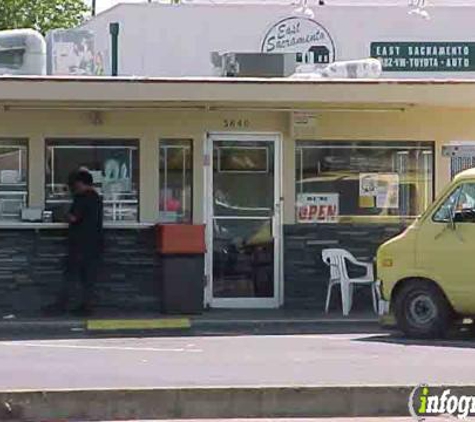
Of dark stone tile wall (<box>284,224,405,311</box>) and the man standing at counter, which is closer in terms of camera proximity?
the man standing at counter

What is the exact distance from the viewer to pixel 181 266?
55.2 ft

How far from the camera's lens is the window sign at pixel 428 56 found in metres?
21.9

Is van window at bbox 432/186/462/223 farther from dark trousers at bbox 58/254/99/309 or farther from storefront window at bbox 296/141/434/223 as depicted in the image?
dark trousers at bbox 58/254/99/309

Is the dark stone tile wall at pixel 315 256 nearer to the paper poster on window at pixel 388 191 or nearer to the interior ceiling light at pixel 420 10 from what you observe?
the paper poster on window at pixel 388 191

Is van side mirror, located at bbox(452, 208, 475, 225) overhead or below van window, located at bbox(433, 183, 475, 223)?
below

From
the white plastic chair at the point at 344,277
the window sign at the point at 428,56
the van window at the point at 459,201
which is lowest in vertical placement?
the white plastic chair at the point at 344,277

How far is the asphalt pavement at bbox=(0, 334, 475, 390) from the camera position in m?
11.2

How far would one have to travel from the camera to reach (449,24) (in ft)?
72.8

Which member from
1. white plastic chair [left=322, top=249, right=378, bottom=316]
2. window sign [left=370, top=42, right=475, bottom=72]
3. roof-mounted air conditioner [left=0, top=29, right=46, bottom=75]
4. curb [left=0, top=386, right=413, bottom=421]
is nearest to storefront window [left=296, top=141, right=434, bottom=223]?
white plastic chair [left=322, top=249, right=378, bottom=316]

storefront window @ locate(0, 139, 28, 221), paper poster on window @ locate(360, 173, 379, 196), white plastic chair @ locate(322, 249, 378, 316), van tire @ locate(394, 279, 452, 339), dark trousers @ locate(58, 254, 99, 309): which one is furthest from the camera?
paper poster on window @ locate(360, 173, 379, 196)

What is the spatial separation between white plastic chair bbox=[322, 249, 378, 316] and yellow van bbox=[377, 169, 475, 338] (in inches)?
84.1

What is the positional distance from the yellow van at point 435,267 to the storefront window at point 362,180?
10.0ft

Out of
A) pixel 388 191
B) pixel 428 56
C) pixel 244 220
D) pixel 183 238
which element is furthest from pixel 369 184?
pixel 428 56

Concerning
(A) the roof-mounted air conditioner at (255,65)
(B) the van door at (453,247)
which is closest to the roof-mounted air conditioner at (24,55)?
(A) the roof-mounted air conditioner at (255,65)
